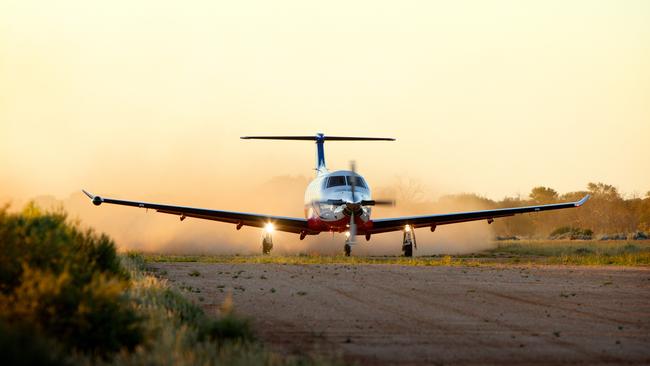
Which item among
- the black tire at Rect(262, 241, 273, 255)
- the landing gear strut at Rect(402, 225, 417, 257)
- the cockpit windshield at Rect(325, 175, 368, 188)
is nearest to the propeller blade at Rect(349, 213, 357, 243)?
the cockpit windshield at Rect(325, 175, 368, 188)

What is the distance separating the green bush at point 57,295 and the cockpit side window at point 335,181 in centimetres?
2985

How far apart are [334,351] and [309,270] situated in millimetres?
17036

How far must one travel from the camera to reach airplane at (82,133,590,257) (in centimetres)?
4144

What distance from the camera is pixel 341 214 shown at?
41.7m

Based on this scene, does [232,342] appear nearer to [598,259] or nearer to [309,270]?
[309,270]

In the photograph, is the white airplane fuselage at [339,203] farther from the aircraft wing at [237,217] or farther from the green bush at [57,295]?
the green bush at [57,295]

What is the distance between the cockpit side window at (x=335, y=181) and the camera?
42213 mm

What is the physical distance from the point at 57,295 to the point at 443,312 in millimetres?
8573

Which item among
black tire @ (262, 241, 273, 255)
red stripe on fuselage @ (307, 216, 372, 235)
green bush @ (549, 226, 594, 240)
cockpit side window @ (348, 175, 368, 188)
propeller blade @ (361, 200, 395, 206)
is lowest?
black tire @ (262, 241, 273, 255)

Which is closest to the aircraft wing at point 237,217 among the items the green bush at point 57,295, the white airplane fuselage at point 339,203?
the white airplane fuselage at point 339,203

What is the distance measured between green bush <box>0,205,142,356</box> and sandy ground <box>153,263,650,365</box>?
248cm

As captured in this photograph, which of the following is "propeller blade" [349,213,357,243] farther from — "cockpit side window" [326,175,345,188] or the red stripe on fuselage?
"cockpit side window" [326,175,345,188]

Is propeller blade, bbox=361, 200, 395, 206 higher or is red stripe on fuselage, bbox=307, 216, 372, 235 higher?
propeller blade, bbox=361, 200, 395, 206

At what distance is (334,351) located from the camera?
40.1 feet
